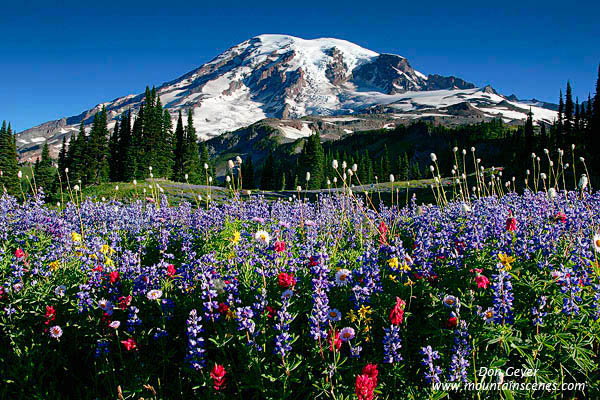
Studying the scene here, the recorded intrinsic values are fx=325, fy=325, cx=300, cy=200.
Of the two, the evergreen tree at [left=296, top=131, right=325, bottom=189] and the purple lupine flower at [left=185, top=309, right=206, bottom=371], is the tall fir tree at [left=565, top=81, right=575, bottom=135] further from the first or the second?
the purple lupine flower at [left=185, top=309, right=206, bottom=371]

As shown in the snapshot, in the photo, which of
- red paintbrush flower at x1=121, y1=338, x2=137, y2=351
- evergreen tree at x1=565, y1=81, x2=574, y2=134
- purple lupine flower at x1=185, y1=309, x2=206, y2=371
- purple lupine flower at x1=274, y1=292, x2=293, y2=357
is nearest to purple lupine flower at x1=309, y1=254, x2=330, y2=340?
purple lupine flower at x1=274, y1=292, x2=293, y2=357

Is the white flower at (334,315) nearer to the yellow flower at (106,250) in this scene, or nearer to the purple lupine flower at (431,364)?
the purple lupine flower at (431,364)

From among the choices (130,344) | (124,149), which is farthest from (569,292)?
(124,149)

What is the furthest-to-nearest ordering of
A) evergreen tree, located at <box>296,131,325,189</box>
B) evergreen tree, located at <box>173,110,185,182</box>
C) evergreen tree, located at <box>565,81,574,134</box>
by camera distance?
1. evergreen tree, located at <box>296,131,325,189</box>
2. evergreen tree, located at <box>565,81,574,134</box>
3. evergreen tree, located at <box>173,110,185,182</box>

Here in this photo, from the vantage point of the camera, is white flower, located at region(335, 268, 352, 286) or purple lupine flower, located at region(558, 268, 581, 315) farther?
white flower, located at region(335, 268, 352, 286)

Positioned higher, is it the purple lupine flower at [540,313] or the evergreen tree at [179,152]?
the evergreen tree at [179,152]

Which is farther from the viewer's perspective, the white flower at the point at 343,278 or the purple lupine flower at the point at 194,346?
the white flower at the point at 343,278

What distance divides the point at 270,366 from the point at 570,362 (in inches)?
109

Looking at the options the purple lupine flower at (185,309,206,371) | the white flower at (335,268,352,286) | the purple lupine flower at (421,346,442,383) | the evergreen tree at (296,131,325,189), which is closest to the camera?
the purple lupine flower at (421,346,442,383)

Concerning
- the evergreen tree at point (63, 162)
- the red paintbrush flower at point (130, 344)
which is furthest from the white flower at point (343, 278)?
the evergreen tree at point (63, 162)

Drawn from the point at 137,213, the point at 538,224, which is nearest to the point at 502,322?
the point at 538,224

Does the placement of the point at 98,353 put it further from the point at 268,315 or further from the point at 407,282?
the point at 407,282

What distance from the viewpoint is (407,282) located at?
146 inches

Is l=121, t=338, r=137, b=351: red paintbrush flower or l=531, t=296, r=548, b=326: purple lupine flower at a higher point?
l=531, t=296, r=548, b=326: purple lupine flower
